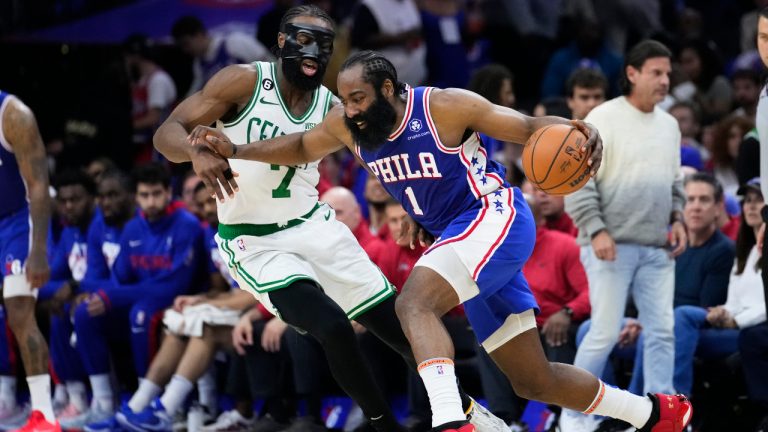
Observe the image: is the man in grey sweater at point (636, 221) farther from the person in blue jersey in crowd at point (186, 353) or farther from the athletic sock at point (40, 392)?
→ the athletic sock at point (40, 392)

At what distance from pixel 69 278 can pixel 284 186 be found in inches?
173

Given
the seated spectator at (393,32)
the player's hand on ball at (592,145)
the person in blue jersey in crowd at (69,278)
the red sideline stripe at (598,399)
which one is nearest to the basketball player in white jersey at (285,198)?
the red sideline stripe at (598,399)

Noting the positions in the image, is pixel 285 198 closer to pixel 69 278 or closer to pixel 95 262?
pixel 95 262

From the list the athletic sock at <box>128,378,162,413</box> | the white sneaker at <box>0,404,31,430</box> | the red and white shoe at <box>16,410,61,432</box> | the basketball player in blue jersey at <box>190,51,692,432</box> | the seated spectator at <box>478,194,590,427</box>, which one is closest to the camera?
the basketball player in blue jersey at <box>190,51,692,432</box>

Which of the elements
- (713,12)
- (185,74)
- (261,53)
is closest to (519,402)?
(261,53)

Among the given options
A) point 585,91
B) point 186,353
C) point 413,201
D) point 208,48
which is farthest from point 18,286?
point 208,48

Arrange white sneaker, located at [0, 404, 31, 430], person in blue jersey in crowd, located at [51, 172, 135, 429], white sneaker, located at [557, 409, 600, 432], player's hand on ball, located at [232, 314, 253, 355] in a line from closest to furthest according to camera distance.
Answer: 1. white sneaker, located at [557, 409, 600, 432]
2. player's hand on ball, located at [232, 314, 253, 355]
3. white sneaker, located at [0, 404, 31, 430]
4. person in blue jersey in crowd, located at [51, 172, 135, 429]

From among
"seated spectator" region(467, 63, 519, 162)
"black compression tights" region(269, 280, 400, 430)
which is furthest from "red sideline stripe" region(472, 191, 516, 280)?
"seated spectator" region(467, 63, 519, 162)

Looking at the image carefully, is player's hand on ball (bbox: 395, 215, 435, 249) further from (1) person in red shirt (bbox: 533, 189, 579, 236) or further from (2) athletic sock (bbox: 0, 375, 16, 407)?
(2) athletic sock (bbox: 0, 375, 16, 407)

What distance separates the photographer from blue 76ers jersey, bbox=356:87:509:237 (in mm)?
5688

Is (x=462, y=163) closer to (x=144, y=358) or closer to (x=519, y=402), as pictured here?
(x=519, y=402)

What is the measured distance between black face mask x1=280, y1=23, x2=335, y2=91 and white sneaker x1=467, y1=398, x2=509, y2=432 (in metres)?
1.77

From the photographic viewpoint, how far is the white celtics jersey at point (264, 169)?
6.37m

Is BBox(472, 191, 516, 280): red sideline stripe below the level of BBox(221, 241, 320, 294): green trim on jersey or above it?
above
